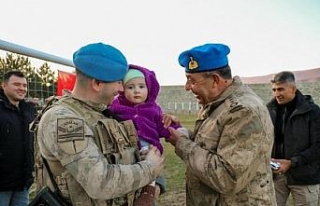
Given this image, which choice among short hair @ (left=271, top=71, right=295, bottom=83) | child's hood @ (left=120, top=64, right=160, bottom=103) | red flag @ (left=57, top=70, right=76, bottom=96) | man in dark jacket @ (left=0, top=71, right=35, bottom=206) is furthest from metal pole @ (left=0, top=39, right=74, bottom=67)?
short hair @ (left=271, top=71, right=295, bottom=83)

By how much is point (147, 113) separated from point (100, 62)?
795 mm

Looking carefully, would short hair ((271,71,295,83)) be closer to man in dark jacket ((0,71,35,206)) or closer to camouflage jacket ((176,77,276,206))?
camouflage jacket ((176,77,276,206))

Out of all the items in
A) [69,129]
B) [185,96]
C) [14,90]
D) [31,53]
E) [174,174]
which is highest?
[31,53]

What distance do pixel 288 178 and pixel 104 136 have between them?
124 inches

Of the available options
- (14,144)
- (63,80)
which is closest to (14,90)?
(14,144)

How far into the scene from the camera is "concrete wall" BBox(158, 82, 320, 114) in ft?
115

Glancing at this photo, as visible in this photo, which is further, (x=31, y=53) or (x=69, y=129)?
(x=31, y=53)

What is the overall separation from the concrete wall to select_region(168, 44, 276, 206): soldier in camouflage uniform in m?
32.6

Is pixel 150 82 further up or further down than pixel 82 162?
further up

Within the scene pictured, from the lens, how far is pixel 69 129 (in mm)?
1675

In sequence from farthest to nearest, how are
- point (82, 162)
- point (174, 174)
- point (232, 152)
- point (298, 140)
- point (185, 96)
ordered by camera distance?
1. point (185, 96)
2. point (174, 174)
3. point (298, 140)
4. point (232, 152)
5. point (82, 162)

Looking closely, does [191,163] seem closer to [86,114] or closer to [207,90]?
[207,90]

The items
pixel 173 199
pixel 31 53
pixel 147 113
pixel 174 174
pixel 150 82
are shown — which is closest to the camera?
pixel 147 113

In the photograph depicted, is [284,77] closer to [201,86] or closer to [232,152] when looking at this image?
[201,86]
